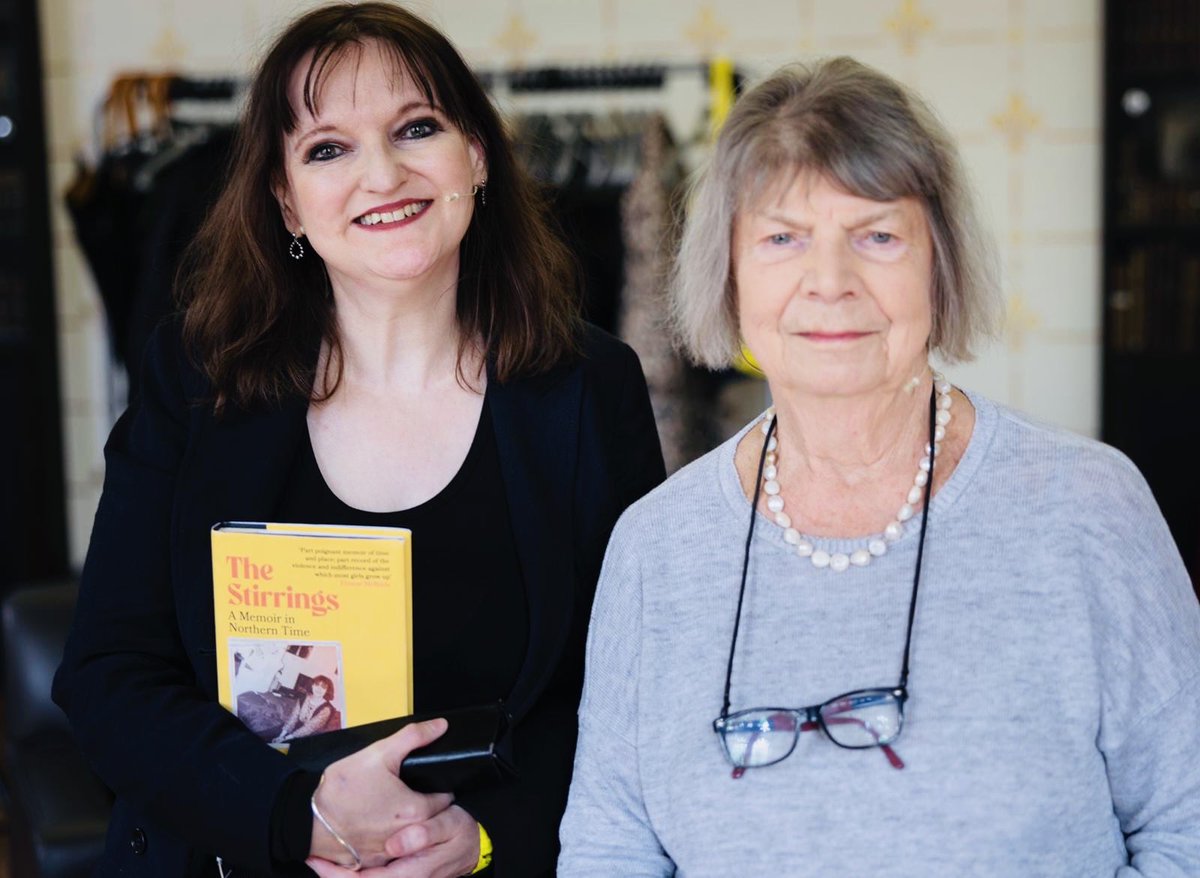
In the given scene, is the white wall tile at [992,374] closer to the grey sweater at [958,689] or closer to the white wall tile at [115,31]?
the white wall tile at [115,31]

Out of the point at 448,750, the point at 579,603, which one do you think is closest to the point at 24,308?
the point at 579,603

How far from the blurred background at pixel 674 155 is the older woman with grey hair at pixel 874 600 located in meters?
1.94

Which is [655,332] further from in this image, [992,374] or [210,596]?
[210,596]

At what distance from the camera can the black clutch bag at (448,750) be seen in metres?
1.56

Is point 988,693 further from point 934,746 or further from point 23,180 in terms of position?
point 23,180

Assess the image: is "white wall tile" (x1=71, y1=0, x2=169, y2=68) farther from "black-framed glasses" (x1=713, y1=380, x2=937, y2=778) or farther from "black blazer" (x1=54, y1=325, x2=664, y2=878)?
"black-framed glasses" (x1=713, y1=380, x2=937, y2=778)

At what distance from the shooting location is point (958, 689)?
54.9 inches

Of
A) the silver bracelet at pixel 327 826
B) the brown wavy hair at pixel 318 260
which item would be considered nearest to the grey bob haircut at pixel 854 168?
the brown wavy hair at pixel 318 260

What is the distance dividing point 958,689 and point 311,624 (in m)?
0.71

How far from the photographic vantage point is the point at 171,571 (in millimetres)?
1733

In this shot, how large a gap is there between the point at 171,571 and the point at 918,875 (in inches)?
36.5

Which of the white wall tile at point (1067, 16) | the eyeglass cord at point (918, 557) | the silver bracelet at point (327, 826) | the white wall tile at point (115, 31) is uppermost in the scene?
the white wall tile at point (115, 31)

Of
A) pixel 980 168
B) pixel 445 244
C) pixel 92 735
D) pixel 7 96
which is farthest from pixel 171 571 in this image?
pixel 7 96

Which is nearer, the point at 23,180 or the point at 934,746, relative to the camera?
the point at 934,746
